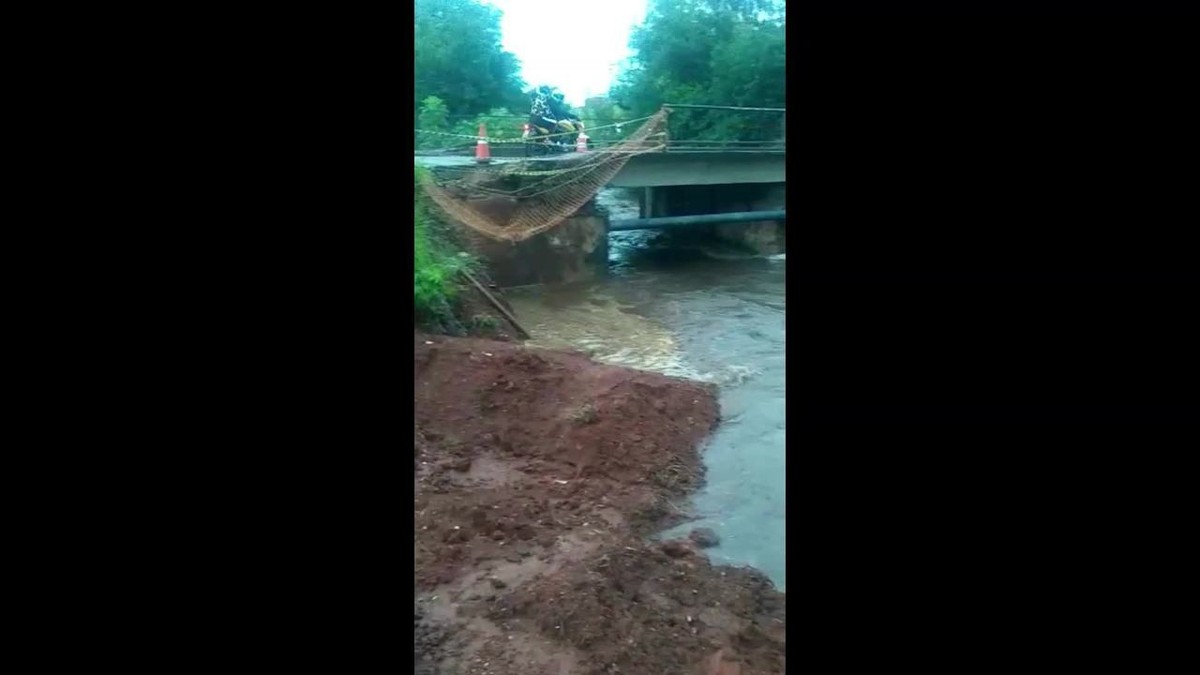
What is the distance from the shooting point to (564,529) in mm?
4270

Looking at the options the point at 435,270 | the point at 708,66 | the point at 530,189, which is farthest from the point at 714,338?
the point at 708,66

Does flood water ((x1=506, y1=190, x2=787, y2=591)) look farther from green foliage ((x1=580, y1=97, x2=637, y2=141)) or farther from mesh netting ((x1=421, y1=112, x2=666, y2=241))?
green foliage ((x1=580, y1=97, x2=637, y2=141))

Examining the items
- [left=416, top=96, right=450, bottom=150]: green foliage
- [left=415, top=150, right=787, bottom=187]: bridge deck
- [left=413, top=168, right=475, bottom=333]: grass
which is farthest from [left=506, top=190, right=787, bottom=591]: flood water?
[left=416, top=96, right=450, bottom=150]: green foliage

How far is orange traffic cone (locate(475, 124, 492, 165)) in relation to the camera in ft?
27.8

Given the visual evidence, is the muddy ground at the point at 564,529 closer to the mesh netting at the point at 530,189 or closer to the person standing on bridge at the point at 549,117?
the mesh netting at the point at 530,189

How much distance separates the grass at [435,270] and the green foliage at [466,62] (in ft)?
5.30

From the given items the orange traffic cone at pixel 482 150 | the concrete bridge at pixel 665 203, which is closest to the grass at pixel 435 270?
the concrete bridge at pixel 665 203

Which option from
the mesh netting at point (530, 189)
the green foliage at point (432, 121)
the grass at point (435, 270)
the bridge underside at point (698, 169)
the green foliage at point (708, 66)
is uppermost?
the green foliage at point (708, 66)

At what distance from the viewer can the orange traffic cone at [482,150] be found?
8484 mm

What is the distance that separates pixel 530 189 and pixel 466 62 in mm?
1794

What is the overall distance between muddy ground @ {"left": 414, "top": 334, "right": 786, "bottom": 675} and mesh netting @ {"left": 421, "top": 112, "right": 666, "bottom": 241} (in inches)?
74.4
